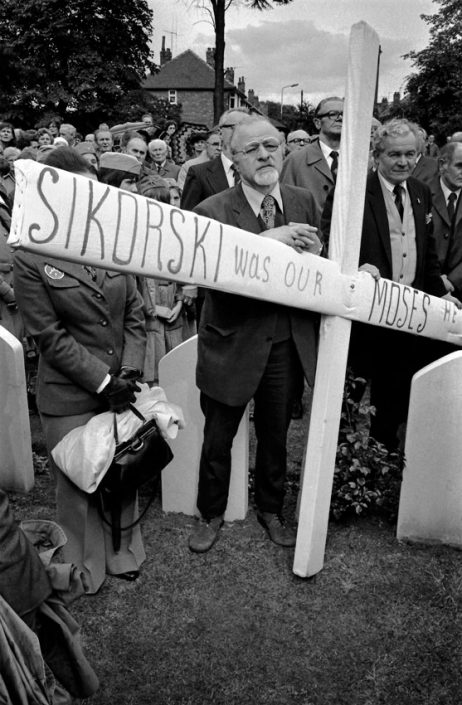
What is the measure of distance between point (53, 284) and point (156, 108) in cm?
3313

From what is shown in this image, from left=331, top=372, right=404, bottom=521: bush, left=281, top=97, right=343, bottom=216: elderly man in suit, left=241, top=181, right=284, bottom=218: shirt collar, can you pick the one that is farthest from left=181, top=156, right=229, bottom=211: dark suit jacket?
left=331, top=372, right=404, bottom=521: bush

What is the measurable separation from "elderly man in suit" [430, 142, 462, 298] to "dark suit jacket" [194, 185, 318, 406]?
1.72m

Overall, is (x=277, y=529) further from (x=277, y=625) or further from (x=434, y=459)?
(x=434, y=459)

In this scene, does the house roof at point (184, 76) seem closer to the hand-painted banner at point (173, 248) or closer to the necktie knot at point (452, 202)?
the necktie knot at point (452, 202)

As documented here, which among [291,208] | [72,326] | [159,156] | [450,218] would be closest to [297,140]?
[159,156]

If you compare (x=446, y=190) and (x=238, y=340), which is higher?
(x=446, y=190)

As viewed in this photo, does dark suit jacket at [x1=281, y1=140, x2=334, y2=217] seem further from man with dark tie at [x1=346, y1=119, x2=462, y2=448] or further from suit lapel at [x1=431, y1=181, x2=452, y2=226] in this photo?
man with dark tie at [x1=346, y1=119, x2=462, y2=448]

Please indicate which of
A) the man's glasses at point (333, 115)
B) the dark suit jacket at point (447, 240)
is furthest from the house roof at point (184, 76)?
the dark suit jacket at point (447, 240)

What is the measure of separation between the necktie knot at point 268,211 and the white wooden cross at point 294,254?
0.39 metres

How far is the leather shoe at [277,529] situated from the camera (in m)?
3.30

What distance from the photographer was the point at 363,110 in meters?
2.52

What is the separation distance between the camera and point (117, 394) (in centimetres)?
284

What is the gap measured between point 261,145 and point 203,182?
7.25 ft

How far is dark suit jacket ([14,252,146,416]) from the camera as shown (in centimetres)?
274
